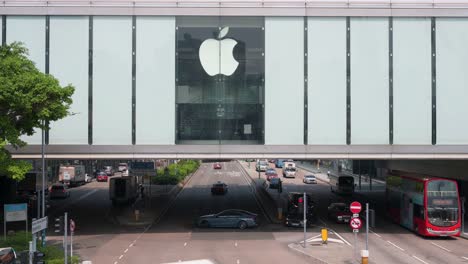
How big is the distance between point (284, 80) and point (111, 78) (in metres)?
10.3

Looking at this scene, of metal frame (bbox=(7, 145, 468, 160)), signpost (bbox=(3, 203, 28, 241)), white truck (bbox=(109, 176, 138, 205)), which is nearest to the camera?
signpost (bbox=(3, 203, 28, 241))

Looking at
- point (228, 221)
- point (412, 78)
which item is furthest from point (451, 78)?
point (228, 221)

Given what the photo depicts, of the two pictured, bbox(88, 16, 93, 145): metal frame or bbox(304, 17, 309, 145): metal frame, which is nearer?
bbox(88, 16, 93, 145): metal frame

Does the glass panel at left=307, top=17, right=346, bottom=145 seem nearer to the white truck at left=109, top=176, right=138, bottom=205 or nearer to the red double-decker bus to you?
the red double-decker bus

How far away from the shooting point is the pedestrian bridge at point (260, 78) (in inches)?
1299

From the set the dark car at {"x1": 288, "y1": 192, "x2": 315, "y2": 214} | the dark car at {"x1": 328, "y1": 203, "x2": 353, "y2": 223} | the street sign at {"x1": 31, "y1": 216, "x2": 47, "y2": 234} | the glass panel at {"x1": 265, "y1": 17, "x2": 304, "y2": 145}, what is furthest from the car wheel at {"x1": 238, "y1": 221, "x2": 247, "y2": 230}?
the street sign at {"x1": 31, "y1": 216, "x2": 47, "y2": 234}

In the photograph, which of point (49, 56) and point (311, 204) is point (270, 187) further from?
point (49, 56)

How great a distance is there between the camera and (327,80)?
3350 centimetres

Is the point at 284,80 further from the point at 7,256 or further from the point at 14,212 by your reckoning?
the point at 7,256

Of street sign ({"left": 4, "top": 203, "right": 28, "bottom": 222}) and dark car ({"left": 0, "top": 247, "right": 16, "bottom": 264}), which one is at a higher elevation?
street sign ({"left": 4, "top": 203, "right": 28, "bottom": 222})

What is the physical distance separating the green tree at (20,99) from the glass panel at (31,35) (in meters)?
6.51

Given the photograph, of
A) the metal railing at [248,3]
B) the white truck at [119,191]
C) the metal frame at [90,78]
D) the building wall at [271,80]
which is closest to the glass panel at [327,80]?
the building wall at [271,80]

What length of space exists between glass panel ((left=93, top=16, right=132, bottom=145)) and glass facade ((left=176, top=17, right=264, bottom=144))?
3.02m

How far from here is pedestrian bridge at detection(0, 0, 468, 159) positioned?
33.0m
